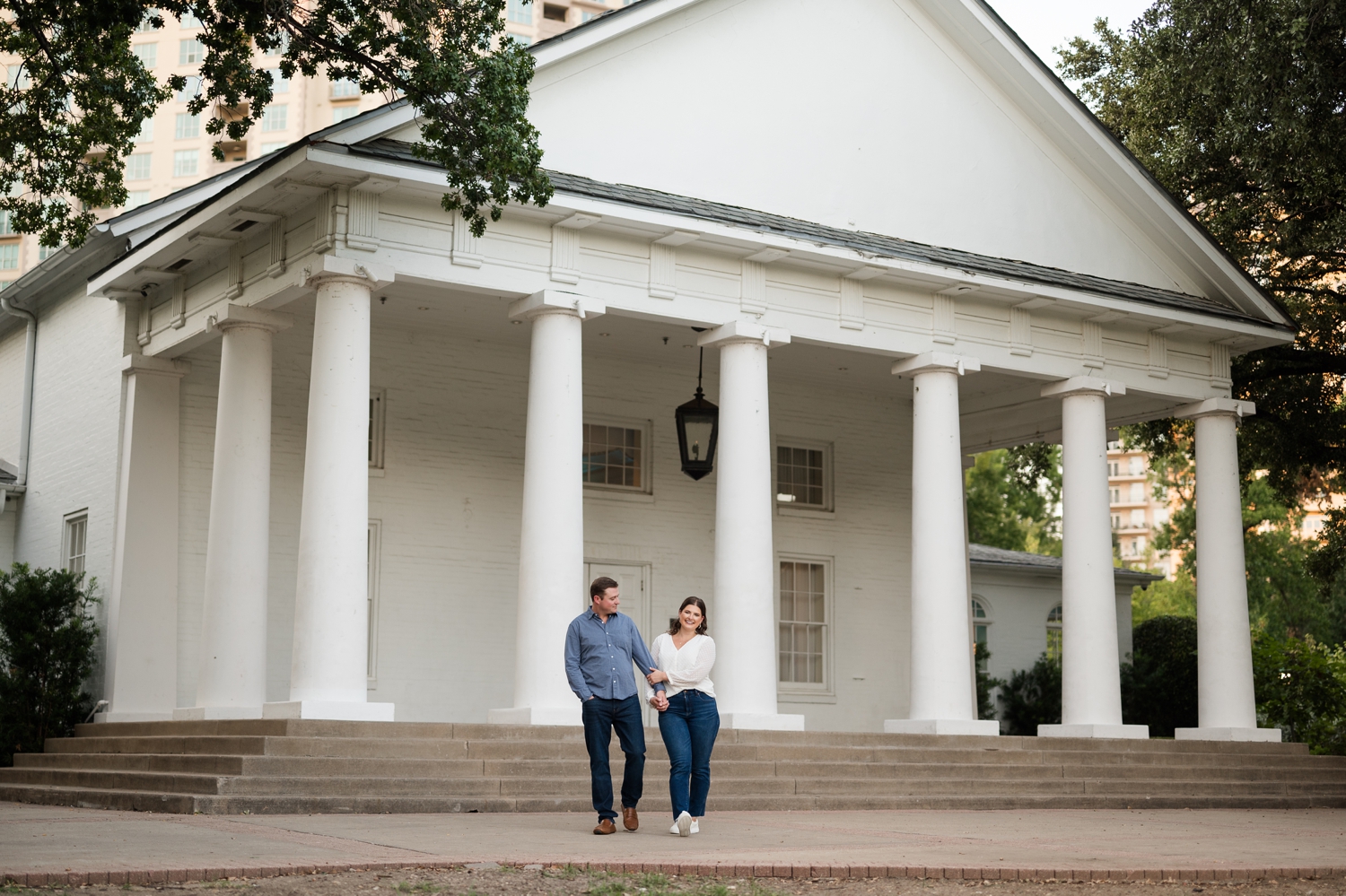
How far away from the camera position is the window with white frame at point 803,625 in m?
22.4

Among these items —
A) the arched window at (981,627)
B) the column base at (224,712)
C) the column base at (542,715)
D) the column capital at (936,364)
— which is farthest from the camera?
the arched window at (981,627)

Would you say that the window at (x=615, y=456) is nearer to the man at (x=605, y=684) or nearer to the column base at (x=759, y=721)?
the column base at (x=759, y=721)

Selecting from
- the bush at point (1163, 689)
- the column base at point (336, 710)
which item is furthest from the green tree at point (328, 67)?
the bush at point (1163, 689)

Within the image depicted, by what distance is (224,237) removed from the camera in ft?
53.9

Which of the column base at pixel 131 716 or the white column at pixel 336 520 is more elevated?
the white column at pixel 336 520

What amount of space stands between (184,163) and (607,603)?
73304 mm

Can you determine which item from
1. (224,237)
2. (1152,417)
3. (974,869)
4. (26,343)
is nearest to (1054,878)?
(974,869)

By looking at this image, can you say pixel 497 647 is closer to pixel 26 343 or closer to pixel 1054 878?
pixel 26 343

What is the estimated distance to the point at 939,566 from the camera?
1783 centimetres

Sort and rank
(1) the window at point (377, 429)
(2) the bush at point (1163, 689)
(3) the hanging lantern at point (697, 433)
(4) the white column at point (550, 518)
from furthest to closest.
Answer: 1. (2) the bush at point (1163, 689)
2. (1) the window at point (377, 429)
3. (3) the hanging lantern at point (697, 433)
4. (4) the white column at point (550, 518)

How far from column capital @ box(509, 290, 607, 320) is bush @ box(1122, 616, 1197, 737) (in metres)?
16.7

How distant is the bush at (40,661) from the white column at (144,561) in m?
0.44

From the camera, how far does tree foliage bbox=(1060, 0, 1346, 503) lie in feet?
56.6

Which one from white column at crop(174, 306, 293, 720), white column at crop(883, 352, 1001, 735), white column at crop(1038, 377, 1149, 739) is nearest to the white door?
white column at crop(883, 352, 1001, 735)
